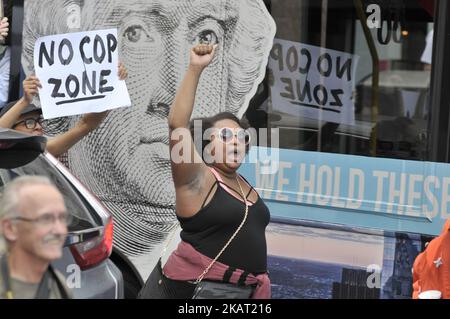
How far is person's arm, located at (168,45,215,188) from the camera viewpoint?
4.61 metres

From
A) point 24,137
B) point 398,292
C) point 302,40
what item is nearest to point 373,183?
point 398,292

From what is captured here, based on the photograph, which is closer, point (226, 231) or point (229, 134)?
point (226, 231)

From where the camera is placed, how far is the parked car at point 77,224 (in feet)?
14.0

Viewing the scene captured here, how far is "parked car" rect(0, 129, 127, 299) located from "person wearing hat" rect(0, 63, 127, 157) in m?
1.04

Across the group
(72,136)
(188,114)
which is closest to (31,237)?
(188,114)

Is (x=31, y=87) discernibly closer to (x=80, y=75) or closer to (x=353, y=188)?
(x=80, y=75)

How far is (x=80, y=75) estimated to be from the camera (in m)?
6.17

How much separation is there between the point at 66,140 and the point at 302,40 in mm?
1684

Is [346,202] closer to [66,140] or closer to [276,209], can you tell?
[276,209]

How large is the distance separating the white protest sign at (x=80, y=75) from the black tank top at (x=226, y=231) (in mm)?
1436

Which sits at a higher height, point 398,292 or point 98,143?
point 98,143

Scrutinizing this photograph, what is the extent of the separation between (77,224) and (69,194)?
7.0 inches

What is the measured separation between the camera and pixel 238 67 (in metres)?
6.09
